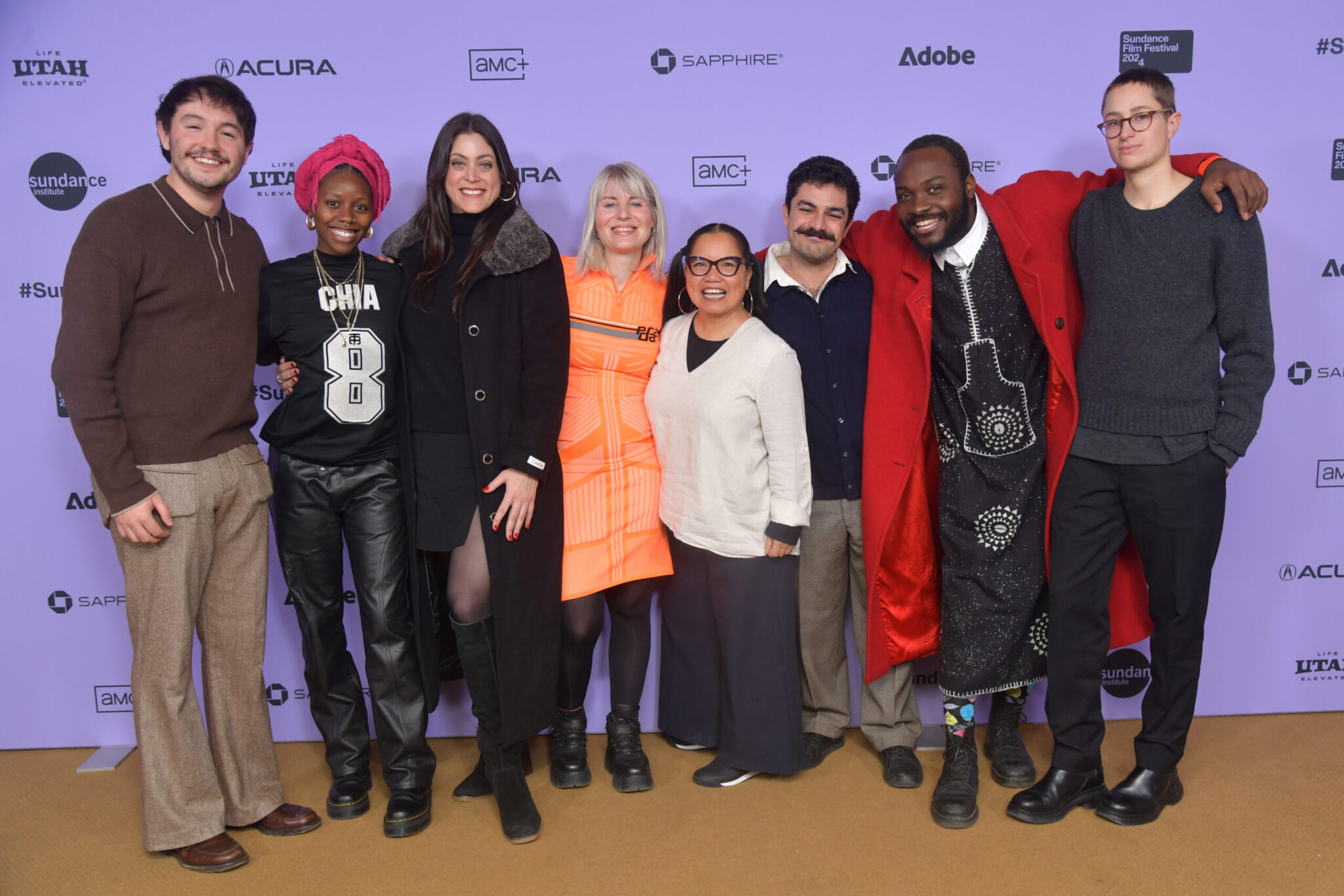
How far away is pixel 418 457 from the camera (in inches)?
94.7

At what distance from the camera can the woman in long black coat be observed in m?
2.37

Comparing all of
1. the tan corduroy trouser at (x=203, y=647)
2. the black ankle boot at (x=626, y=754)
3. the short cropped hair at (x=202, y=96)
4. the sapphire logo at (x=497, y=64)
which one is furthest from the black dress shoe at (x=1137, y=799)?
the short cropped hair at (x=202, y=96)

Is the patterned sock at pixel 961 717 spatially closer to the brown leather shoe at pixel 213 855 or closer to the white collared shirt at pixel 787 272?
the white collared shirt at pixel 787 272

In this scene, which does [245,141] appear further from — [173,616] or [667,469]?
[667,469]

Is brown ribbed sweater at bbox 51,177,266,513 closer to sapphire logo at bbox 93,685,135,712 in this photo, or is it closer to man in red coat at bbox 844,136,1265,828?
sapphire logo at bbox 93,685,135,712

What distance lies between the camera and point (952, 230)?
2.39 m

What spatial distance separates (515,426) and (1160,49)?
2.44 m

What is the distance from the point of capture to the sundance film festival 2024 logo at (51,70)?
9.24 feet

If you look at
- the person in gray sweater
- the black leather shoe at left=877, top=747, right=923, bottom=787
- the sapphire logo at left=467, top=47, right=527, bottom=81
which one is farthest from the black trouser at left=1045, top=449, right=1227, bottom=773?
the sapphire logo at left=467, top=47, right=527, bottom=81

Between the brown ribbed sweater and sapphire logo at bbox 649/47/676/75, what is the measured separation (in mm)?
1411

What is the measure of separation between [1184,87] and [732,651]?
2366 millimetres

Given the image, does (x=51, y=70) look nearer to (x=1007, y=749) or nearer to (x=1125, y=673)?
(x=1007, y=749)

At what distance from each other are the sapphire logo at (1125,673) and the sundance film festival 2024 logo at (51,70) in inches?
156

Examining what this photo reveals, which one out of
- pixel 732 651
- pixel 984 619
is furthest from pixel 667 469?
pixel 984 619
